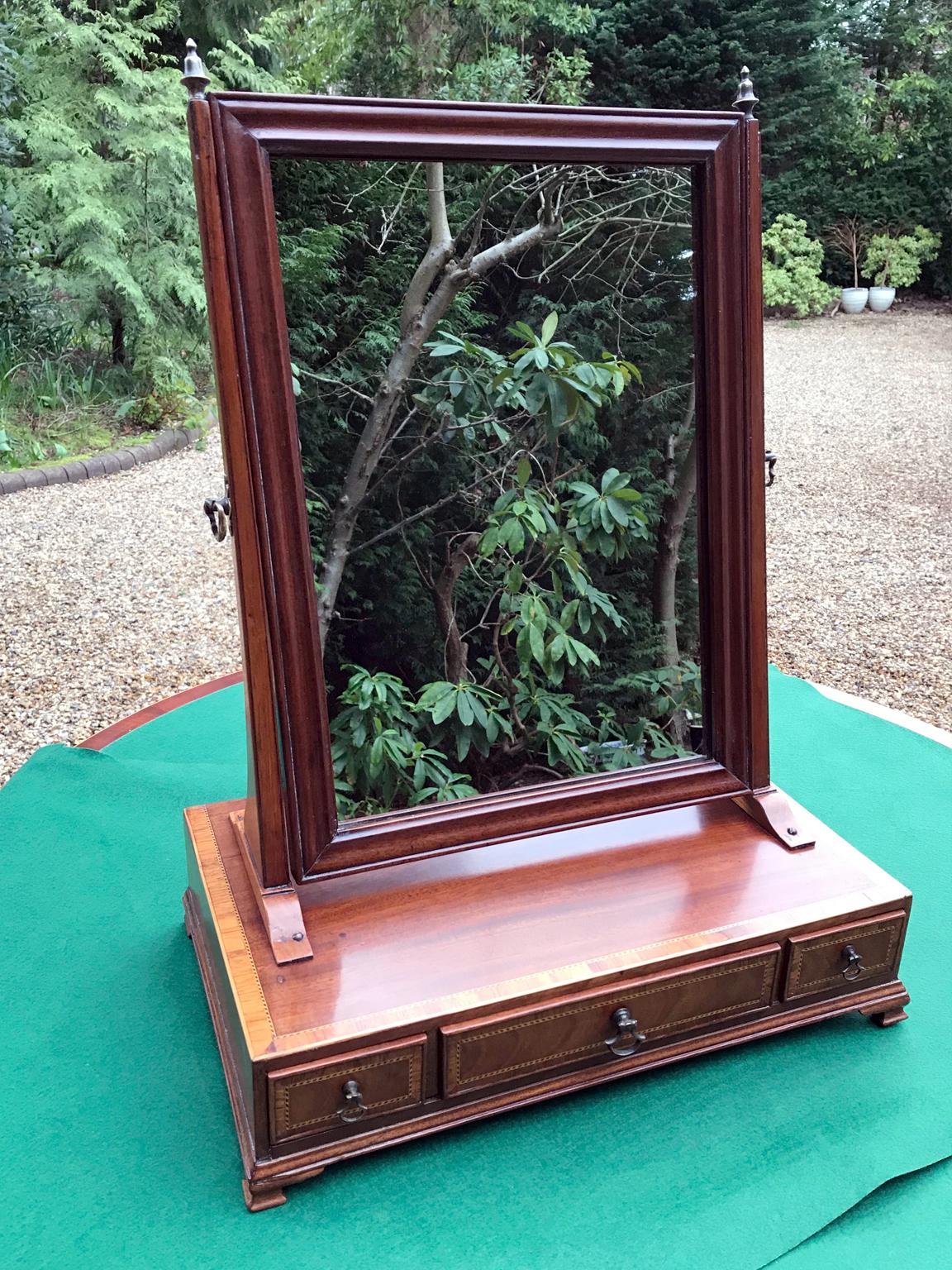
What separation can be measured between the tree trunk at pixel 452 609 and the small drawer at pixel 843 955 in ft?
2.35

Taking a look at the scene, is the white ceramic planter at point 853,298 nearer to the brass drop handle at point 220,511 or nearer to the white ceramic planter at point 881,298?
the white ceramic planter at point 881,298

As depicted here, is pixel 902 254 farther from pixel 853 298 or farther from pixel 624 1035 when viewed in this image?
pixel 624 1035

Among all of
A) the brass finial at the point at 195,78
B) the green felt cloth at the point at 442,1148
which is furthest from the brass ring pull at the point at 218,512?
the green felt cloth at the point at 442,1148

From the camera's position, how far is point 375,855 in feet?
5.59

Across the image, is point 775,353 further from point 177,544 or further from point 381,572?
point 381,572

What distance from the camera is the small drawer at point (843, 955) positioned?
1718mm

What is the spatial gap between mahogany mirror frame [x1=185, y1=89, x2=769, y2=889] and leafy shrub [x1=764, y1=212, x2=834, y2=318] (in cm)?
847

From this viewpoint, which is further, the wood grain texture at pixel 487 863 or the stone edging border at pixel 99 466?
the stone edging border at pixel 99 466

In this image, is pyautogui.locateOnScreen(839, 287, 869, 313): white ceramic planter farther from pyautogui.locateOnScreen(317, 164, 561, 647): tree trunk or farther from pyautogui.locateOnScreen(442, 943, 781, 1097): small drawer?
pyautogui.locateOnScreen(442, 943, 781, 1097): small drawer

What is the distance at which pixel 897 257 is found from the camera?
32.6 feet

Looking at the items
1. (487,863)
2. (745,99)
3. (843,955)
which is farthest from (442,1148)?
(745,99)

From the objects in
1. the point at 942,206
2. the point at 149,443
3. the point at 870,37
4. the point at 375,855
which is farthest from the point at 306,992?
the point at 870,37

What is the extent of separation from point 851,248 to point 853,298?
0.51 meters

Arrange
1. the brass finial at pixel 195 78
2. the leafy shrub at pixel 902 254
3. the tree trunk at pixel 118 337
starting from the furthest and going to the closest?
the leafy shrub at pixel 902 254
the tree trunk at pixel 118 337
the brass finial at pixel 195 78
